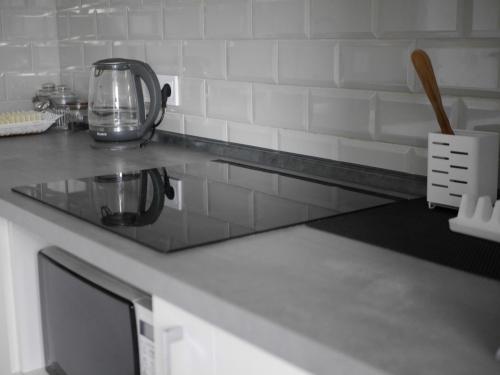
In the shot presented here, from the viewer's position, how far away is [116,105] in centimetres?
198

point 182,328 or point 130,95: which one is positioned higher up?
point 130,95

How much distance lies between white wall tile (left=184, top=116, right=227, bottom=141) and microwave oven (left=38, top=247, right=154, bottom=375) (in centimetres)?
66

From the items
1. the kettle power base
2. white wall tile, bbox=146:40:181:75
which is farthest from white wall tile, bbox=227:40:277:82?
the kettle power base

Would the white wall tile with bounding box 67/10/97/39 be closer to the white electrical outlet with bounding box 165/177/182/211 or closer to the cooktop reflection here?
the cooktop reflection

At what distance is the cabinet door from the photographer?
34.6 inches

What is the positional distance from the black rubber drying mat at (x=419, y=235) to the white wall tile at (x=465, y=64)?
0.72ft

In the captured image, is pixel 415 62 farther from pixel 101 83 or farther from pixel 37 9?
pixel 37 9

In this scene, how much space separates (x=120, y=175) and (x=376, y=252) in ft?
2.49

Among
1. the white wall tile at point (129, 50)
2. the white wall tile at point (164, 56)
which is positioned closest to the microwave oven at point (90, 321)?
the white wall tile at point (164, 56)

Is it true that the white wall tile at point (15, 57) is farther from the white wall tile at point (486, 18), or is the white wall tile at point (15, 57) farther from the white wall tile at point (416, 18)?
the white wall tile at point (486, 18)

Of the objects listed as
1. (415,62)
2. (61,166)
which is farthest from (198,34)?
Result: (415,62)

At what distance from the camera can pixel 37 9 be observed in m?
2.47

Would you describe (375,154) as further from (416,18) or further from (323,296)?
(323,296)

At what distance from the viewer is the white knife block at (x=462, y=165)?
1.12m
